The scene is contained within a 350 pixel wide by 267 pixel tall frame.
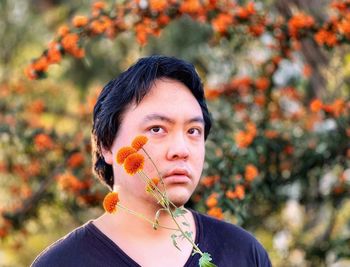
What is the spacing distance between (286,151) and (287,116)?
3.28 ft

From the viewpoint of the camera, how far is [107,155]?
7.26 ft

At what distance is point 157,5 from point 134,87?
1.53m

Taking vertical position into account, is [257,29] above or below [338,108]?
above

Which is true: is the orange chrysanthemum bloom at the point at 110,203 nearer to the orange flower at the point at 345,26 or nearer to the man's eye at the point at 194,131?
the man's eye at the point at 194,131

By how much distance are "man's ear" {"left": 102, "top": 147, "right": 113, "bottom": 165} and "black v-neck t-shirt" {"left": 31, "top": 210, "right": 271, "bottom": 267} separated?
0.22 meters

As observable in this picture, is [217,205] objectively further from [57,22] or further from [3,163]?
[57,22]

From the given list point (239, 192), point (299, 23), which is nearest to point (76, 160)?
point (239, 192)

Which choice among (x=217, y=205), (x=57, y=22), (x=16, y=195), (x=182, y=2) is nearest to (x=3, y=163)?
(x=16, y=195)

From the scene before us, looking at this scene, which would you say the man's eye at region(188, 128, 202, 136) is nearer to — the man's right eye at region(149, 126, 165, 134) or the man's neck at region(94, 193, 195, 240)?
the man's right eye at region(149, 126, 165, 134)

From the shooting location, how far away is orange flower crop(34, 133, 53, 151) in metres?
4.11

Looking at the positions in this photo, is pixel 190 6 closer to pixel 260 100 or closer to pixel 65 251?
pixel 260 100

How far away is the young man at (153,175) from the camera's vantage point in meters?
1.98

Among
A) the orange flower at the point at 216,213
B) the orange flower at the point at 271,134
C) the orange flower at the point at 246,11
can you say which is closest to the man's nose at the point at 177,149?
the orange flower at the point at 216,213

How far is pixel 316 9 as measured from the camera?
4590 millimetres
